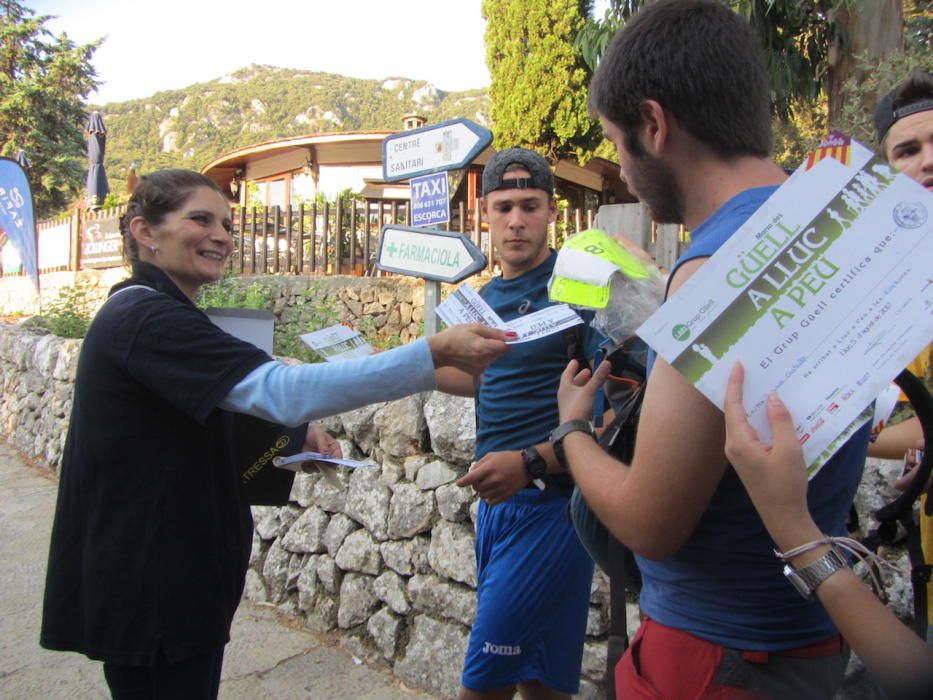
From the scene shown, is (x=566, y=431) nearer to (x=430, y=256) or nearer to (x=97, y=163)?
(x=430, y=256)

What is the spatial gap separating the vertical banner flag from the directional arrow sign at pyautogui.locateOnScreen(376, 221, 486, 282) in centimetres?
730

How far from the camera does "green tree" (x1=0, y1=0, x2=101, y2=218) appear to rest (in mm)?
26375

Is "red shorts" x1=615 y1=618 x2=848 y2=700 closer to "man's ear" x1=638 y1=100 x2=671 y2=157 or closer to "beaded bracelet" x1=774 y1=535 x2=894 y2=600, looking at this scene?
"beaded bracelet" x1=774 y1=535 x2=894 y2=600

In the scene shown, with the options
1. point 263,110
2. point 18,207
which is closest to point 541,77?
point 18,207

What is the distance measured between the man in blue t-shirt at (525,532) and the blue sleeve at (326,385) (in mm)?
486

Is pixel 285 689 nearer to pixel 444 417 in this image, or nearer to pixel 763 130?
pixel 444 417

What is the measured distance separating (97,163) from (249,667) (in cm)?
1762

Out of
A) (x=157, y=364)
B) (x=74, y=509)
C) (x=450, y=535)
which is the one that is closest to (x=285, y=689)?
(x=450, y=535)

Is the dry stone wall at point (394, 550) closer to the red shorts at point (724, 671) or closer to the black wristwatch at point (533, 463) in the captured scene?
the black wristwatch at point (533, 463)

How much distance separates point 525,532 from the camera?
2326 millimetres

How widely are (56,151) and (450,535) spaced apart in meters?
29.3

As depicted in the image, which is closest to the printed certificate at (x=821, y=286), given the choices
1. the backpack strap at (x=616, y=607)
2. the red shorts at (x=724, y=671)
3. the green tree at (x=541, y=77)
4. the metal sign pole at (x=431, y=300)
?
the red shorts at (x=724, y=671)

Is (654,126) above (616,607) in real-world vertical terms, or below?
above

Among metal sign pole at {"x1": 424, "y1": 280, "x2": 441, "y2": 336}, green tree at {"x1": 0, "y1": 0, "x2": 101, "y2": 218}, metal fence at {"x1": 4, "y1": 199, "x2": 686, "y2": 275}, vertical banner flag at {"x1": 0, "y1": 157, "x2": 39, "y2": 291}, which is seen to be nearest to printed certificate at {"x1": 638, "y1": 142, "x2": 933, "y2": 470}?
metal sign pole at {"x1": 424, "y1": 280, "x2": 441, "y2": 336}
